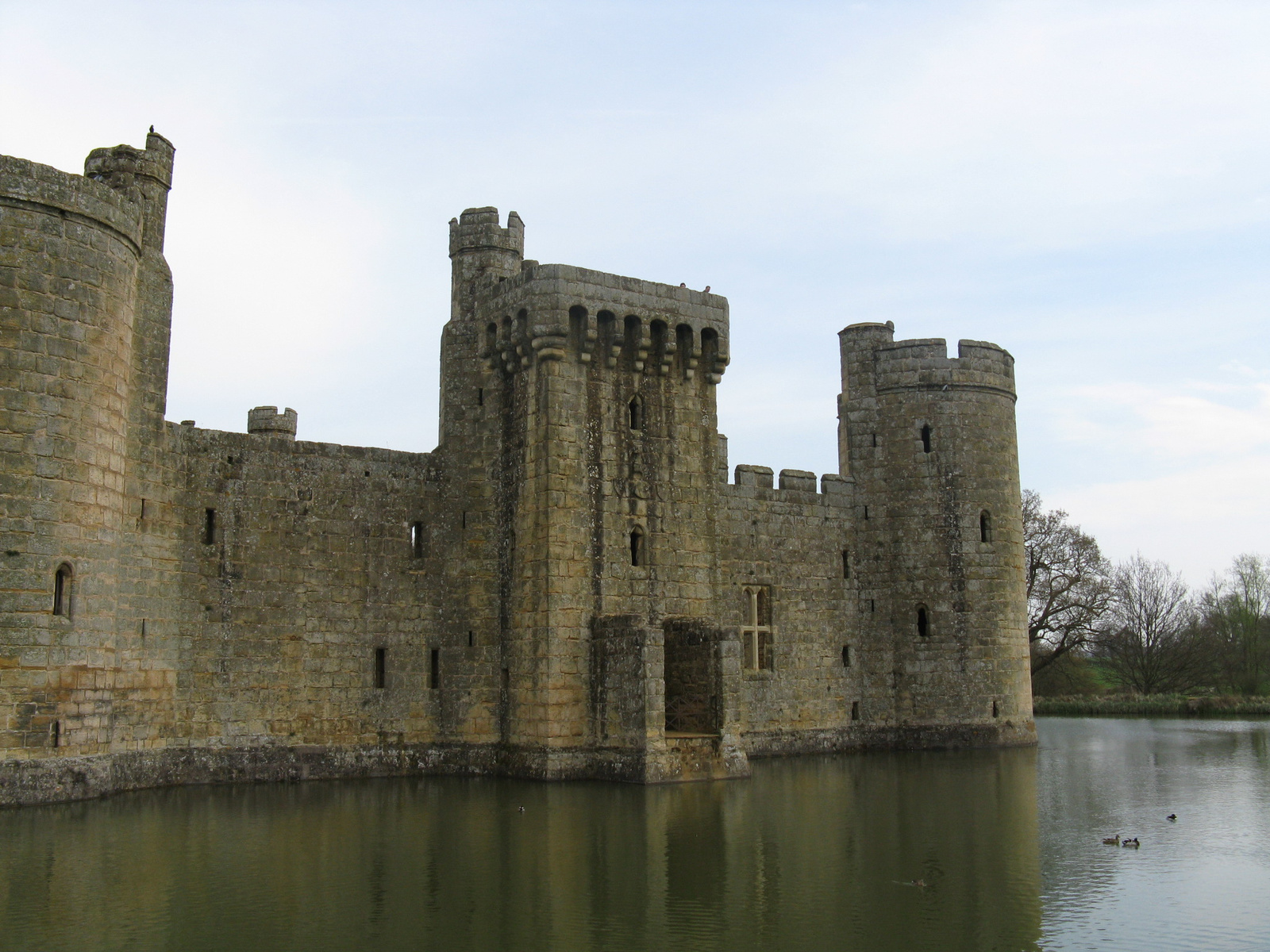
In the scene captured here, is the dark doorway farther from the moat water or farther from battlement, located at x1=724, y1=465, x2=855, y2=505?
battlement, located at x1=724, y1=465, x2=855, y2=505

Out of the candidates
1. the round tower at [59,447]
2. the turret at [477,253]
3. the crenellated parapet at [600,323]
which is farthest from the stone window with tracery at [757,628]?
the round tower at [59,447]

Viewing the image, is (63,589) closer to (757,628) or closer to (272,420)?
(272,420)

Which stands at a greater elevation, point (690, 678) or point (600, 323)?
point (600, 323)

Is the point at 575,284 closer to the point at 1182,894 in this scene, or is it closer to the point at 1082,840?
the point at 1082,840

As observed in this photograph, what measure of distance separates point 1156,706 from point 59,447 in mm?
42715

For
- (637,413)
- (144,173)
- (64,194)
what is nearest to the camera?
(64,194)

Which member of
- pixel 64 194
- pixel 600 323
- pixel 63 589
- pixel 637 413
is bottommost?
pixel 63 589

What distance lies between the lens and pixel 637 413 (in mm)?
22578

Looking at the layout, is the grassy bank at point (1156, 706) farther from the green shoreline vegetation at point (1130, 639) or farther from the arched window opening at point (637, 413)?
the arched window opening at point (637, 413)

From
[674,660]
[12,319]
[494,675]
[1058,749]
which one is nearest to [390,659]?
[494,675]

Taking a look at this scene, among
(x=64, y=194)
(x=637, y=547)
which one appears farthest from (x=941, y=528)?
(x=64, y=194)

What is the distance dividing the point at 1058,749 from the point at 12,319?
23.8 m

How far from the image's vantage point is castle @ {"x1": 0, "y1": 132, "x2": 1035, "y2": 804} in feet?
54.1

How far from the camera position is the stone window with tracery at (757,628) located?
25.5 metres
